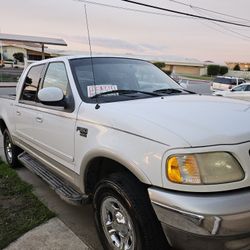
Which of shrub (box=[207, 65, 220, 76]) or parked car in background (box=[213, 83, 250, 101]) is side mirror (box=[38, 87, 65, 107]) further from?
shrub (box=[207, 65, 220, 76])

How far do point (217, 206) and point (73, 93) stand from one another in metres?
1.93

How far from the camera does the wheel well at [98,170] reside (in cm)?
307

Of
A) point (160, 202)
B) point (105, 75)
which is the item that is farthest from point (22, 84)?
point (160, 202)

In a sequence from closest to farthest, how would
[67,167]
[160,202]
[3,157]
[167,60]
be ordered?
[160,202] < [67,167] < [3,157] < [167,60]

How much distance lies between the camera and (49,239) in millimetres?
3641

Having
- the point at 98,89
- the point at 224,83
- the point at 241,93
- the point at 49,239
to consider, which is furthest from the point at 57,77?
the point at 224,83

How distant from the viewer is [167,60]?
75188 millimetres

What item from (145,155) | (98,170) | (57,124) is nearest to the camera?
(145,155)

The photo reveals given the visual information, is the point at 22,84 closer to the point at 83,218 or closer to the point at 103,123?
the point at 83,218

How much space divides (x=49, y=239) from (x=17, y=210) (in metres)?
0.87

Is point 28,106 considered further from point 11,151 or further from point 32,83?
point 11,151

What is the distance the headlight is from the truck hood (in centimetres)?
9

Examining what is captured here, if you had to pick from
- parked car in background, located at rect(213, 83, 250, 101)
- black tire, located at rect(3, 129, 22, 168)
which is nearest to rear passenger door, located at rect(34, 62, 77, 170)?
black tire, located at rect(3, 129, 22, 168)

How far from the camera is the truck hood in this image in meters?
2.40
